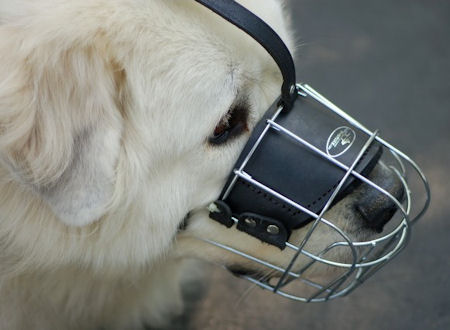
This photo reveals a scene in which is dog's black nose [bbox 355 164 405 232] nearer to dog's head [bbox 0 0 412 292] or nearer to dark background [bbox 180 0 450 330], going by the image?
dog's head [bbox 0 0 412 292]

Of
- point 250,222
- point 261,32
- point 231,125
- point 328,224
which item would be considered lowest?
point 250,222

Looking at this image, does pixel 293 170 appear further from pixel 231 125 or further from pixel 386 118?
Result: pixel 386 118

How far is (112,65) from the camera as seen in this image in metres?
1.37

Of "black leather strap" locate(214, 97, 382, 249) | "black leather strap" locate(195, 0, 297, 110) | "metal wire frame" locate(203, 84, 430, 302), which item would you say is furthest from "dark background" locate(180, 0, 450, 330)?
"black leather strap" locate(195, 0, 297, 110)

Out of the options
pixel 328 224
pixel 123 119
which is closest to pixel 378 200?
pixel 328 224

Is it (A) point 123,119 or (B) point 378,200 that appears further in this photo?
(B) point 378,200

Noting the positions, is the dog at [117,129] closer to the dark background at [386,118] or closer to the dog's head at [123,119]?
the dog's head at [123,119]

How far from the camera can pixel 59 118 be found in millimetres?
1322

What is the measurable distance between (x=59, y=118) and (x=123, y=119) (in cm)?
16

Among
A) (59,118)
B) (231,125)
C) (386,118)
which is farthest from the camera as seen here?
(386,118)

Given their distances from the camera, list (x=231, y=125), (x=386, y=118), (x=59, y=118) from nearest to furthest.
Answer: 1. (x=59, y=118)
2. (x=231, y=125)
3. (x=386, y=118)

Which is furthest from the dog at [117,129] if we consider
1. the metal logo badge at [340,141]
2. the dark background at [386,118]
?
the dark background at [386,118]

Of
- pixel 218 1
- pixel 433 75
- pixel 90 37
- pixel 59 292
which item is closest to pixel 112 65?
pixel 90 37

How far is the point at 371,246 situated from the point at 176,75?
0.73 m
